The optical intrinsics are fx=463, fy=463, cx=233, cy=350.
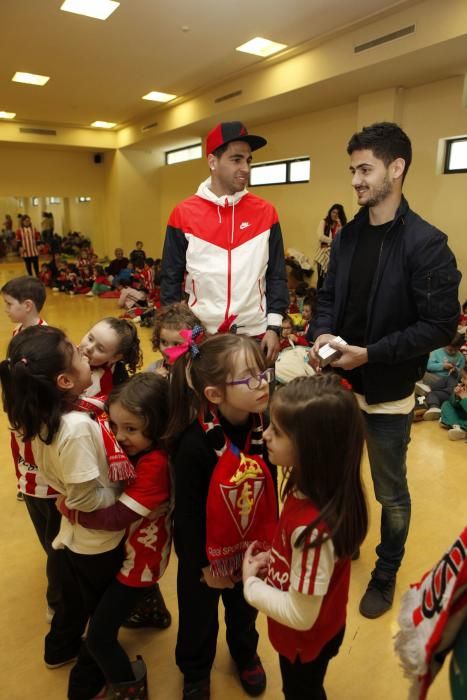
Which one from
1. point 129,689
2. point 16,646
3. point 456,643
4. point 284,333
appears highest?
point 456,643

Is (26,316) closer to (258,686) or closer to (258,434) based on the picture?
(258,434)

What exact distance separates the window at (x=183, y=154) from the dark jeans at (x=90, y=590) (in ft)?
36.0

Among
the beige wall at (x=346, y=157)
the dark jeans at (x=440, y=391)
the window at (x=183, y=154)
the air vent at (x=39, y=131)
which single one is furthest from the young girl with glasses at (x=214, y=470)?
the air vent at (x=39, y=131)

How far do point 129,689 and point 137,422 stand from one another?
32.2 inches

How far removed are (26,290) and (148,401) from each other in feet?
4.45

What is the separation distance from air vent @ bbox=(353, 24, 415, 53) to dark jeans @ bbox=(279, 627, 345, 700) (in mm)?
5836

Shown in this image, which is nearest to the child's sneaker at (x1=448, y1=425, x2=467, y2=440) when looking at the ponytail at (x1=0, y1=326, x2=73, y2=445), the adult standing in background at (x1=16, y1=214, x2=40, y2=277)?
the ponytail at (x1=0, y1=326, x2=73, y2=445)

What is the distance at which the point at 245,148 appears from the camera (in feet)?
6.72

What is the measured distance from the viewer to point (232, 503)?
1195 mm

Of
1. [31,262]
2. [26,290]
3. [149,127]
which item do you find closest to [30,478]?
[26,290]

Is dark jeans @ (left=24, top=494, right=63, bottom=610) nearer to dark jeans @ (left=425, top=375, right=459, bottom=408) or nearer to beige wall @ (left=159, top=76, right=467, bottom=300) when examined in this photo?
dark jeans @ (left=425, top=375, right=459, bottom=408)

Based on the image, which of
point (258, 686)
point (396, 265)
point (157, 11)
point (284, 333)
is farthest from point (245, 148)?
point (157, 11)

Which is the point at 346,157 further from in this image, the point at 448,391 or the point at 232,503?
the point at 232,503

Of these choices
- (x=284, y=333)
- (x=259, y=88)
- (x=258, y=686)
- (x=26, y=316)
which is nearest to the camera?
(x=258, y=686)
